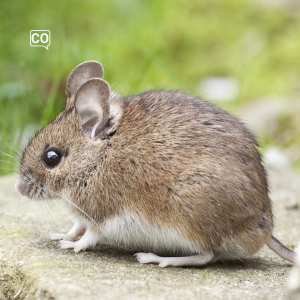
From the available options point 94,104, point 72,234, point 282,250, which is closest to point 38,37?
point 94,104

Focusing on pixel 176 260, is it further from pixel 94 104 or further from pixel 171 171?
pixel 94 104

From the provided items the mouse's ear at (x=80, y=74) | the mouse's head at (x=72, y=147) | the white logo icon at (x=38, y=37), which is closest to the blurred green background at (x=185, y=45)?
the white logo icon at (x=38, y=37)

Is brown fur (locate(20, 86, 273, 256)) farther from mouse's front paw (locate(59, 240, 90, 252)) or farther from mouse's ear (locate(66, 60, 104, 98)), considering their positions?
mouse's ear (locate(66, 60, 104, 98))

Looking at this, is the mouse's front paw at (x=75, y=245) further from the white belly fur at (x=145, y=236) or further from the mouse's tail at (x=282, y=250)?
the mouse's tail at (x=282, y=250)

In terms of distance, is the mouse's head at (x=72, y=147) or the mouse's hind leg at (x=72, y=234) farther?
the mouse's hind leg at (x=72, y=234)

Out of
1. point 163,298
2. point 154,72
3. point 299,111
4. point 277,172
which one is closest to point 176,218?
point 163,298

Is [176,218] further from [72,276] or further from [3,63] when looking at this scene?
[3,63]

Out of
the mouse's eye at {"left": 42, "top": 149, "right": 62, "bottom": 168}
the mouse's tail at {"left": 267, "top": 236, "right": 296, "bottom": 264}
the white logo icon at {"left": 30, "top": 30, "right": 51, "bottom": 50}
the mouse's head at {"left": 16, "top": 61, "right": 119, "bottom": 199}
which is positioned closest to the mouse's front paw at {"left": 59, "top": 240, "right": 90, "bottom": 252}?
the mouse's head at {"left": 16, "top": 61, "right": 119, "bottom": 199}
